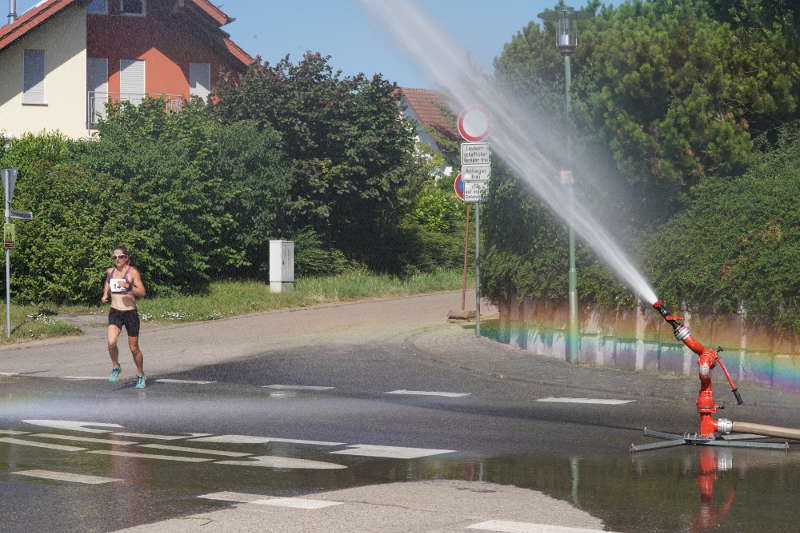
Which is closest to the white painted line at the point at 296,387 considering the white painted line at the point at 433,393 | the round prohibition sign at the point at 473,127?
the white painted line at the point at 433,393

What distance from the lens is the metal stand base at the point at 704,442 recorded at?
394 inches

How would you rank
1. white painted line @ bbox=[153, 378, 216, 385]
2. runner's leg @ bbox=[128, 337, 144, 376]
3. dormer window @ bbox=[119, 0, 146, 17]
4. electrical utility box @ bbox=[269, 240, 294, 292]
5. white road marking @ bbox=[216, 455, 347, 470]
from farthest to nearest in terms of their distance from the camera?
dormer window @ bbox=[119, 0, 146, 17], electrical utility box @ bbox=[269, 240, 294, 292], white painted line @ bbox=[153, 378, 216, 385], runner's leg @ bbox=[128, 337, 144, 376], white road marking @ bbox=[216, 455, 347, 470]

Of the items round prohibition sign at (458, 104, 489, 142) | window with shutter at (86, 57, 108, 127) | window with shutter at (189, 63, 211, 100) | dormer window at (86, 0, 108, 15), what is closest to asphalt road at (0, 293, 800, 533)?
round prohibition sign at (458, 104, 489, 142)

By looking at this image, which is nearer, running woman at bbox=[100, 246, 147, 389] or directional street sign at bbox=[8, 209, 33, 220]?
running woman at bbox=[100, 246, 147, 389]

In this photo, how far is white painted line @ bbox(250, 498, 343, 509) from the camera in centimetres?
775

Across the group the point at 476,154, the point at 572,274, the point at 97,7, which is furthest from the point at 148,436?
the point at 97,7

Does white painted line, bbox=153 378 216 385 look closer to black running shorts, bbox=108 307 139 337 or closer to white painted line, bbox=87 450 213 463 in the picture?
black running shorts, bbox=108 307 139 337

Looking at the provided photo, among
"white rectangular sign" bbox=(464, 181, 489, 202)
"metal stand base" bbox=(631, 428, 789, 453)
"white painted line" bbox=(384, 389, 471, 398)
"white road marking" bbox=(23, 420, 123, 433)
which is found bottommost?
"white road marking" bbox=(23, 420, 123, 433)

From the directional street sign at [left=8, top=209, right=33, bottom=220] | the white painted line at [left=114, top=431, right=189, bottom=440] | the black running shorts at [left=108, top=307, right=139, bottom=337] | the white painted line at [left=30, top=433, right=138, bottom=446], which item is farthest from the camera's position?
the directional street sign at [left=8, top=209, right=33, bottom=220]

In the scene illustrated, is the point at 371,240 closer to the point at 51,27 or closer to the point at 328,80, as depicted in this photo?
Result: the point at 328,80

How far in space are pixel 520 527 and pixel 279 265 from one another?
85.8 feet

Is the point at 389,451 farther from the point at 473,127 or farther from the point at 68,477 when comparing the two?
the point at 473,127

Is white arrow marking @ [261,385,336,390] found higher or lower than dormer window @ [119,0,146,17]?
lower

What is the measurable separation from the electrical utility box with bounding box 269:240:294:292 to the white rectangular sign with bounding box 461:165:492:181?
12015mm
